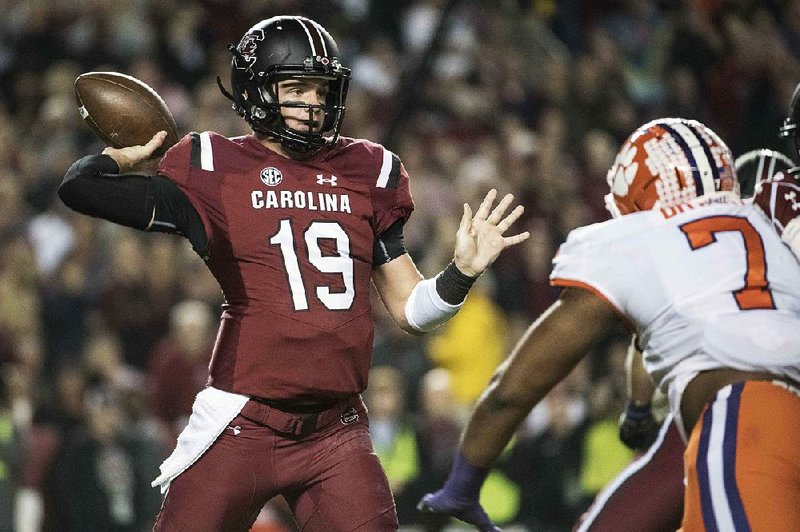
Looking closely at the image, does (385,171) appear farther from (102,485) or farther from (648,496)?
(102,485)

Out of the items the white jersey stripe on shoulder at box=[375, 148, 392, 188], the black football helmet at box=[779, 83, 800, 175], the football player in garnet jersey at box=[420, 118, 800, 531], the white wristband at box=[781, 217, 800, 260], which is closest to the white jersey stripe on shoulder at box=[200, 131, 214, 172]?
the white jersey stripe on shoulder at box=[375, 148, 392, 188]

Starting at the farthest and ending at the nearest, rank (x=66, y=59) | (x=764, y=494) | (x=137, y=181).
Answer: (x=66, y=59)
(x=137, y=181)
(x=764, y=494)

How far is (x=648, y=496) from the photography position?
395 centimetres

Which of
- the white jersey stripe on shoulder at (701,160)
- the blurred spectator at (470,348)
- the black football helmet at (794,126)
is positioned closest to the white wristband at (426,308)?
the white jersey stripe on shoulder at (701,160)

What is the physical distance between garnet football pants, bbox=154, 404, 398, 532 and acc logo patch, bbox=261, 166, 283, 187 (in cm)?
68

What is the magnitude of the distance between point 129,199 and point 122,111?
410 mm

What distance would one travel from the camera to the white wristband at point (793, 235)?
3652 mm

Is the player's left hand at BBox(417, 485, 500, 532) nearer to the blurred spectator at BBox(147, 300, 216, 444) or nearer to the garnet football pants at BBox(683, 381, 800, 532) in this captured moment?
the garnet football pants at BBox(683, 381, 800, 532)

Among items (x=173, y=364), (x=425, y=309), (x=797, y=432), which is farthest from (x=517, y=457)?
(x=797, y=432)

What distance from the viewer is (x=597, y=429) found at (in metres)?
7.36

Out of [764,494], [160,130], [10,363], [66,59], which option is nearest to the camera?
[764,494]

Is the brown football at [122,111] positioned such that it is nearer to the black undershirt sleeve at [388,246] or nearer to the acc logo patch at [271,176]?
the acc logo patch at [271,176]

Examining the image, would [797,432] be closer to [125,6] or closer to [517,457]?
[517,457]

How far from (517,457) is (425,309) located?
3619mm
